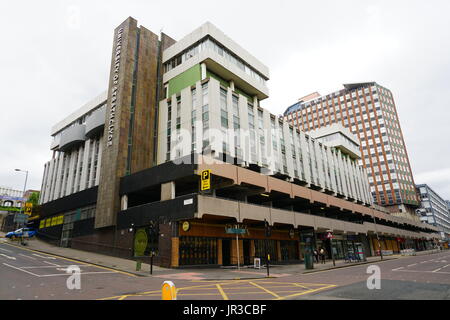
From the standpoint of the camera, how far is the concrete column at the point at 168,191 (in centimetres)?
2822

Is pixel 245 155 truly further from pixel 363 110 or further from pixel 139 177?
pixel 363 110

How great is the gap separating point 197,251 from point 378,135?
95.9 m

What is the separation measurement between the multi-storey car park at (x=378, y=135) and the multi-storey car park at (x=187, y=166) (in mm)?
53592

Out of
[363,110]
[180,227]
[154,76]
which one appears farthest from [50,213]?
[363,110]

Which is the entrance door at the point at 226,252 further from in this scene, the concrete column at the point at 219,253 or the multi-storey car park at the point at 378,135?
the multi-storey car park at the point at 378,135

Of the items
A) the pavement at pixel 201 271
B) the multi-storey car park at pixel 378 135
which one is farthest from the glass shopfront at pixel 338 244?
the multi-storey car park at pixel 378 135

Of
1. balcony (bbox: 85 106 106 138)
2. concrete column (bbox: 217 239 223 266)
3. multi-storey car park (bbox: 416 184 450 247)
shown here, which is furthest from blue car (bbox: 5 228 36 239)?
multi-storey car park (bbox: 416 184 450 247)

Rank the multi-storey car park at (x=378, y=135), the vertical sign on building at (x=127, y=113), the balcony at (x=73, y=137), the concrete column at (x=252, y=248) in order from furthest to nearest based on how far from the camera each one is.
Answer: the multi-storey car park at (x=378, y=135)
the balcony at (x=73, y=137)
the vertical sign on building at (x=127, y=113)
the concrete column at (x=252, y=248)

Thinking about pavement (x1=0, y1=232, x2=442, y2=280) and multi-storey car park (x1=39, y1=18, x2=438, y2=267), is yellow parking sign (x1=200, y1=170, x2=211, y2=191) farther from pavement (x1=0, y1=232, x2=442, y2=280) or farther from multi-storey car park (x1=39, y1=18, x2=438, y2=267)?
pavement (x1=0, y1=232, x2=442, y2=280)

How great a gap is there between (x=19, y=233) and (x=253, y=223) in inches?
1472

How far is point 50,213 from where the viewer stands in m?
46.7

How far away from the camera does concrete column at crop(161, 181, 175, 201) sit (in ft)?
92.6
